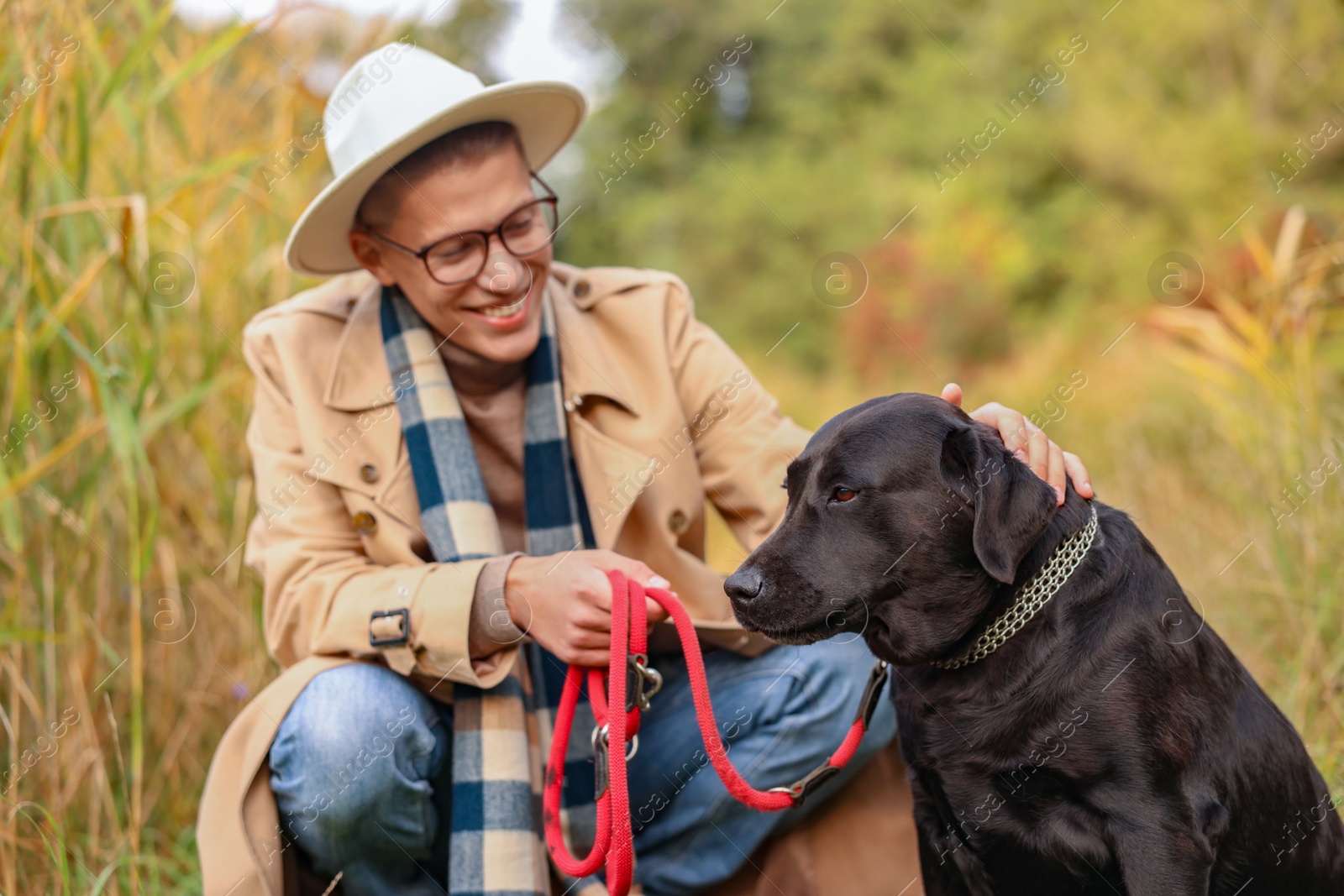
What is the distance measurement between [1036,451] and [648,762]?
119 cm

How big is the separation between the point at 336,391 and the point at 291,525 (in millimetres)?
333

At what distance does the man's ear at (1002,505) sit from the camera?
1.77m

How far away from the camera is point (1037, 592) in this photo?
1.84 meters

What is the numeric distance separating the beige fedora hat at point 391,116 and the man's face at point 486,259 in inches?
3.4

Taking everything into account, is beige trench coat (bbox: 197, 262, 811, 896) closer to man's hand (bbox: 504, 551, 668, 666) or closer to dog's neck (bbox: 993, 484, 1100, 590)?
man's hand (bbox: 504, 551, 668, 666)

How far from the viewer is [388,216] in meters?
2.56

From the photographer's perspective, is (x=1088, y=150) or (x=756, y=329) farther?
(x=756, y=329)

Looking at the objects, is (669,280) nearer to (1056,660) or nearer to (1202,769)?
(1056,660)

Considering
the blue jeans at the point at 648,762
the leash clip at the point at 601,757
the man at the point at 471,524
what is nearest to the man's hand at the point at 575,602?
the man at the point at 471,524

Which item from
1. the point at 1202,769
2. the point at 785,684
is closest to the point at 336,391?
the point at 785,684

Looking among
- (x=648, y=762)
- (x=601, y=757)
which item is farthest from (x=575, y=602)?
(x=648, y=762)

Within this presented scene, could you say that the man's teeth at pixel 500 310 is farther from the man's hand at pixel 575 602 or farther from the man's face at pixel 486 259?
the man's hand at pixel 575 602

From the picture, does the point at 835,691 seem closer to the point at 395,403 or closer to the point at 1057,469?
the point at 1057,469

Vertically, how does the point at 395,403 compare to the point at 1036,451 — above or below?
above
